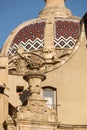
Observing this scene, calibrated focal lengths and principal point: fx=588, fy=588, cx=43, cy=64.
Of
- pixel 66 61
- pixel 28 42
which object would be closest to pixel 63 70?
pixel 66 61

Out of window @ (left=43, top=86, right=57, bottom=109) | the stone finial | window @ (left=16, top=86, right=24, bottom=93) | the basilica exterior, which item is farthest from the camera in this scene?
the stone finial

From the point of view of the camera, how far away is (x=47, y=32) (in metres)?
42.3

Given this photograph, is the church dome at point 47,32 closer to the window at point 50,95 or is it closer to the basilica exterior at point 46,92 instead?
the basilica exterior at point 46,92

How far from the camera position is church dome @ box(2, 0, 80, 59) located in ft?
130

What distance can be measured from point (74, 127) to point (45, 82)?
2324 millimetres

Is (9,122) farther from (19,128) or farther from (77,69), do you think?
(77,69)

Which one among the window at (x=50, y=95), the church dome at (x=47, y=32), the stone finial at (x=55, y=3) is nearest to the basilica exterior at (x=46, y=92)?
the window at (x=50, y=95)

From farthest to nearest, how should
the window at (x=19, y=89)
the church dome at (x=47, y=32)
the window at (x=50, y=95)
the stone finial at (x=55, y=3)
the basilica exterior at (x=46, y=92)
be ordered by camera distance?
the stone finial at (x=55, y=3)
the church dome at (x=47, y=32)
the window at (x=19, y=89)
the window at (x=50, y=95)
the basilica exterior at (x=46, y=92)

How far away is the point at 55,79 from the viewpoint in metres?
23.0

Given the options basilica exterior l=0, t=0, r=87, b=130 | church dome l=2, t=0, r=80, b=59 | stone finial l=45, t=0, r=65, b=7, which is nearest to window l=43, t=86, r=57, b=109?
basilica exterior l=0, t=0, r=87, b=130

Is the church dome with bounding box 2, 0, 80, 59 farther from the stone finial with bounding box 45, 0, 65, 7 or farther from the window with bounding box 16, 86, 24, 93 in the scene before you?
the window with bounding box 16, 86, 24, 93

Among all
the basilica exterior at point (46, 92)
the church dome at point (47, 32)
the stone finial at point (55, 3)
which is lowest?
the basilica exterior at point (46, 92)

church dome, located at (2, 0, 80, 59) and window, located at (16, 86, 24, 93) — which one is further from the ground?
church dome, located at (2, 0, 80, 59)

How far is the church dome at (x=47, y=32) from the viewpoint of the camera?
3969 cm
